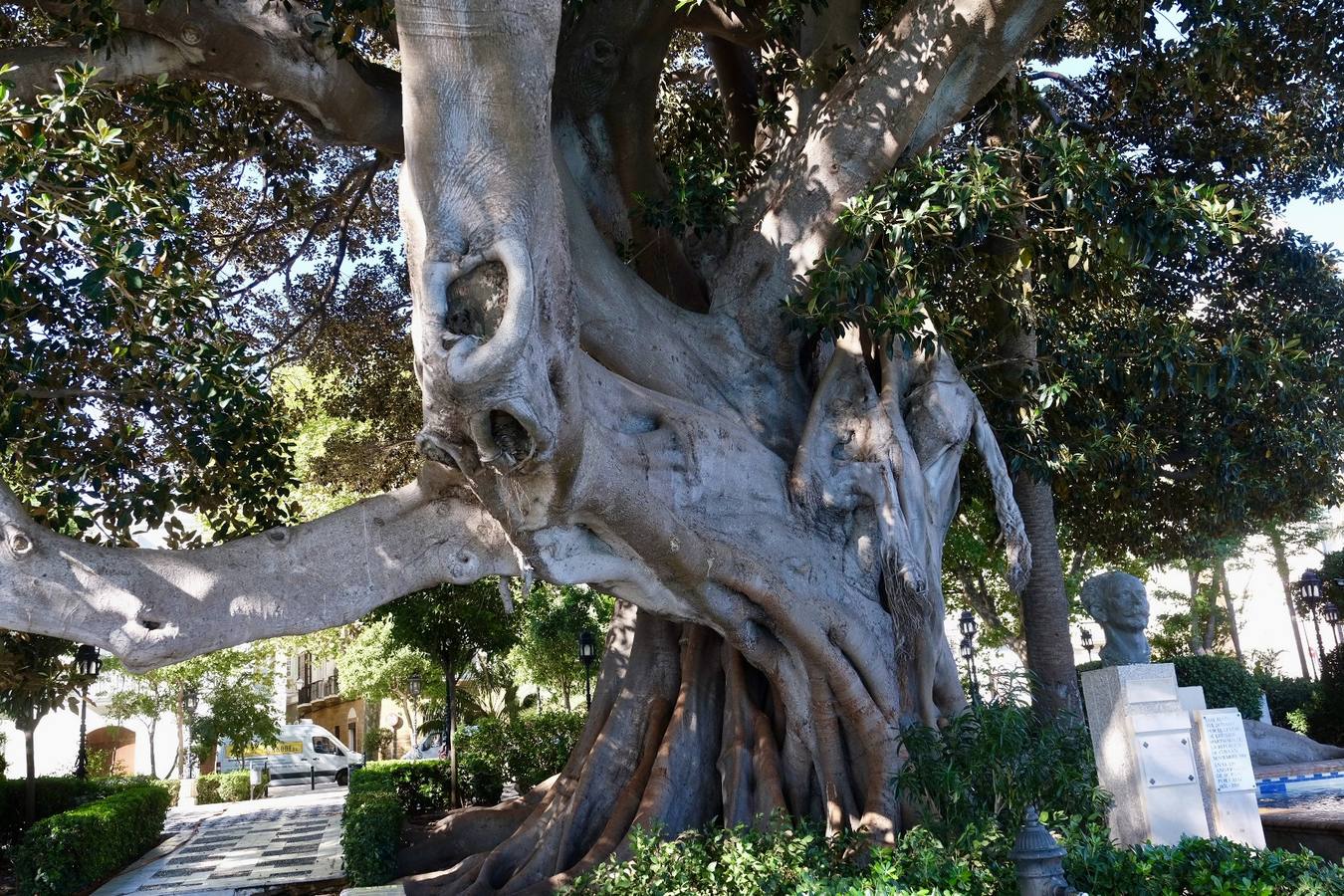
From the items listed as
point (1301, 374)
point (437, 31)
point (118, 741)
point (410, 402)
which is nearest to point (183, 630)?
point (437, 31)

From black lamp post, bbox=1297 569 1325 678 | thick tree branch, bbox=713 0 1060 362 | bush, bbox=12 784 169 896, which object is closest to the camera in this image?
thick tree branch, bbox=713 0 1060 362

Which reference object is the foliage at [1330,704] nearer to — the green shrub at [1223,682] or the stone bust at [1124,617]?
the green shrub at [1223,682]

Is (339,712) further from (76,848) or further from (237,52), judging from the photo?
(237,52)

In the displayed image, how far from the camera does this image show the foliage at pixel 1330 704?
16.7 m

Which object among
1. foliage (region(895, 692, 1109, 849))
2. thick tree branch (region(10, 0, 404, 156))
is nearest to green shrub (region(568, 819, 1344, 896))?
foliage (region(895, 692, 1109, 849))

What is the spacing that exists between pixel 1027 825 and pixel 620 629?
551 centimetres

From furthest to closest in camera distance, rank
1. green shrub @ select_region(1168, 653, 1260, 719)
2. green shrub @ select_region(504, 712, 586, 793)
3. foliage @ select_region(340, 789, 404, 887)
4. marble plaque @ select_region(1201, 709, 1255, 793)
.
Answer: green shrub @ select_region(504, 712, 586, 793)
green shrub @ select_region(1168, 653, 1260, 719)
foliage @ select_region(340, 789, 404, 887)
marble plaque @ select_region(1201, 709, 1255, 793)

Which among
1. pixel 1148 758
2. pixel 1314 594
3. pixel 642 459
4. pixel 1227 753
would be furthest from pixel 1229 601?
pixel 642 459

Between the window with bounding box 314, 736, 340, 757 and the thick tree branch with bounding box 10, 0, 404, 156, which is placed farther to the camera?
the window with bounding box 314, 736, 340, 757

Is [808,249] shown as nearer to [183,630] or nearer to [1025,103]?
[1025,103]

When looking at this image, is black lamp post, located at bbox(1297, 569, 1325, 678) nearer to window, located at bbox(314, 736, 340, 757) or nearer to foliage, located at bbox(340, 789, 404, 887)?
foliage, located at bbox(340, 789, 404, 887)

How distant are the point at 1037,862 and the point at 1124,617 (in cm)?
563

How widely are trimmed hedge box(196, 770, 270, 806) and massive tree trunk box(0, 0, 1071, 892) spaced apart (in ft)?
58.8

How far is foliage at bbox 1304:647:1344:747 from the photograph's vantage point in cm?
1669
